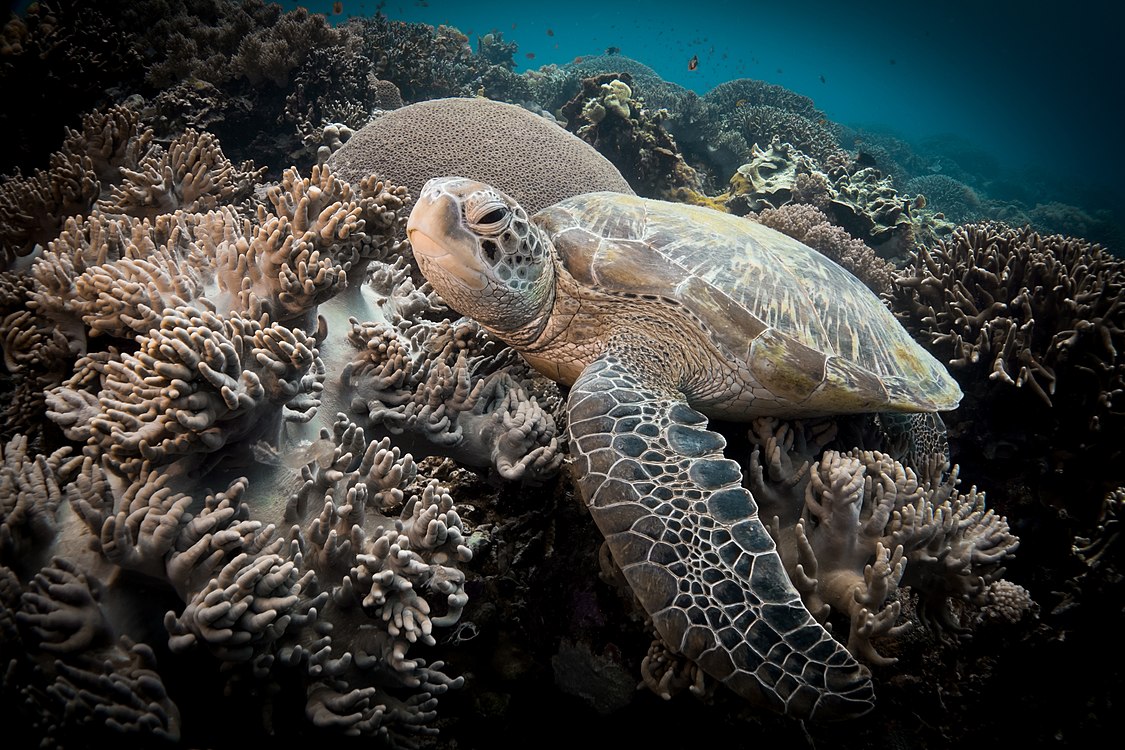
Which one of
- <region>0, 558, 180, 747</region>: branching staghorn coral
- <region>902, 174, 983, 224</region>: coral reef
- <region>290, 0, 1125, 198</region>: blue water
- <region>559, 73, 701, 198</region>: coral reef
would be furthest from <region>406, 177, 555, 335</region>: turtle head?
<region>290, 0, 1125, 198</region>: blue water

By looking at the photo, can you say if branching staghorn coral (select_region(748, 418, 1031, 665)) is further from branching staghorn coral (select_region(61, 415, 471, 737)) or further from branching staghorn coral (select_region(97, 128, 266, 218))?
branching staghorn coral (select_region(97, 128, 266, 218))

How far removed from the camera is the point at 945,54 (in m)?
66.1

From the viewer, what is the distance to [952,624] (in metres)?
1.99

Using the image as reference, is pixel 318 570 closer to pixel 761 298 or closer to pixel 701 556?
pixel 701 556

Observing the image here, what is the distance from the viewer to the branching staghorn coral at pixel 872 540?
1.78 metres

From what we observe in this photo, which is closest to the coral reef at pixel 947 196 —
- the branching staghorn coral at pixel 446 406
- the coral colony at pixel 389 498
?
the coral colony at pixel 389 498

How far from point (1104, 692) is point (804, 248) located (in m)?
2.54

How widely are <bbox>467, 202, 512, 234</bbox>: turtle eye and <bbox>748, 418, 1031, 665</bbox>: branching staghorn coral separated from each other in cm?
159

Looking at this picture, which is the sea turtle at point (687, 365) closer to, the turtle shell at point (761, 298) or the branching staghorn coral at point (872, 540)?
the turtle shell at point (761, 298)

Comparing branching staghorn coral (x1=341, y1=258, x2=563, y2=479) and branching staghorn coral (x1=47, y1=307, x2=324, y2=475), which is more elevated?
branching staghorn coral (x1=47, y1=307, x2=324, y2=475)

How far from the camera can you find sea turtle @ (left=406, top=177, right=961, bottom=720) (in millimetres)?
1526

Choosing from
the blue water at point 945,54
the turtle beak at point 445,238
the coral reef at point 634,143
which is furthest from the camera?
the blue water at point 945,54

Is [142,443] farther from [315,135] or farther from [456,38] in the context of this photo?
[456,38]

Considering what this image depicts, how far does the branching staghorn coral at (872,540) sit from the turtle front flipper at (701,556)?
27 cm
